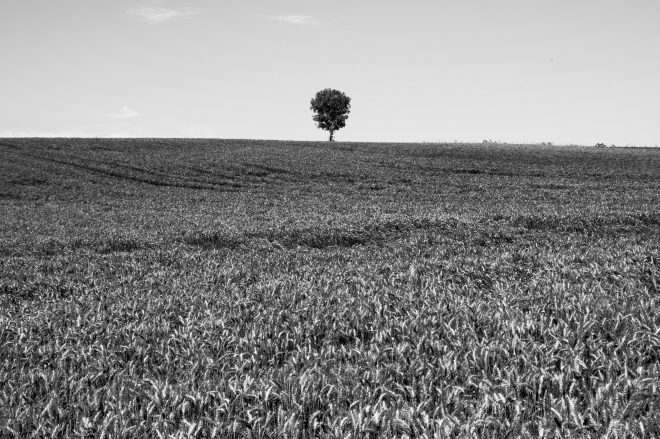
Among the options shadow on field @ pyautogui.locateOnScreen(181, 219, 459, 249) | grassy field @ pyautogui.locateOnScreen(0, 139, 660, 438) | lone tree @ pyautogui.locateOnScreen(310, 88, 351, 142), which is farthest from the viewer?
lone tree @ pyautogui.locateOnScreen(310, 88, 351, 142)

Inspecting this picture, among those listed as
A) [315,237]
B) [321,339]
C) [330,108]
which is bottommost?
[315,237]

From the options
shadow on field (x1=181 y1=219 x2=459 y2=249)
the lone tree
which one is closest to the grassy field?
shadow on field (x1=181 y1=219 x2=459 y2=249)

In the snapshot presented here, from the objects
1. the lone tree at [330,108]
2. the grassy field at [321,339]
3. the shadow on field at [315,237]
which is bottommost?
the shadow on field at [315,237]

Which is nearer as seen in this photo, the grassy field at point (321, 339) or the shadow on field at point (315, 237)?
the grassy field at point (321, 339)

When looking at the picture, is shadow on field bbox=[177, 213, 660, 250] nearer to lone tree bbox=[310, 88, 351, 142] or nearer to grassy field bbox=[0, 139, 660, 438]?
grassy field bbox=[0, 139, 660, 438]

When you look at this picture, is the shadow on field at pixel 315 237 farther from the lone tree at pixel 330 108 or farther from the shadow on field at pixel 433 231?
the lone tree at pixel 330 108

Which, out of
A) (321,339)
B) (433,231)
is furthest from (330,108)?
(321,339)

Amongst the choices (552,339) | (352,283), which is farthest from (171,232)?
(552,339)

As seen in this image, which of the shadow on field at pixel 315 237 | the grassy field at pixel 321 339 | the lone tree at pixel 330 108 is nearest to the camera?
the grassy field at pixel 321 339

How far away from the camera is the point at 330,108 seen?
112m

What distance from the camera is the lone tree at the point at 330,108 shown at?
111812 mm

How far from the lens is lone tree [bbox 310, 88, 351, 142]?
367 feet

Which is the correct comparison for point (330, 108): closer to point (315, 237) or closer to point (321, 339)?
point (315, 237)

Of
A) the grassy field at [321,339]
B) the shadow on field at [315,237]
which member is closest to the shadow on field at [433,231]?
the shadow on field at [315,237]
